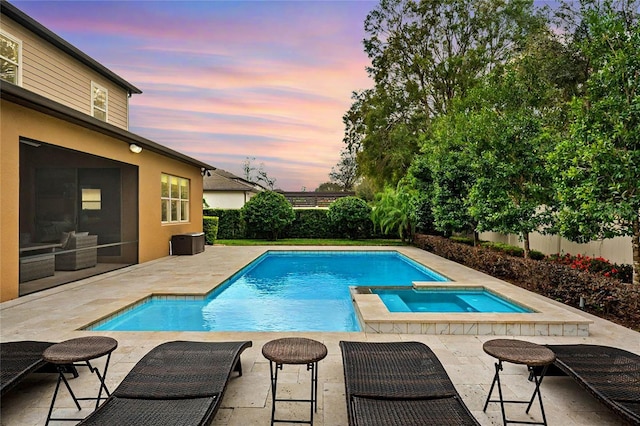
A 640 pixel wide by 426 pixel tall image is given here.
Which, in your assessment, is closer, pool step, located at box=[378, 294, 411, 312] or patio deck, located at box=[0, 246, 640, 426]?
patio deck, located at box=[0, 246, 640, 426]

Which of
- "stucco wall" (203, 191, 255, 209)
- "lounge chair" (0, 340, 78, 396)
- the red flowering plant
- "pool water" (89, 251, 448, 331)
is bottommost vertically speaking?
"pool water" (89, 251, 448, 331)

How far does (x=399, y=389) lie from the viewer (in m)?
2.81

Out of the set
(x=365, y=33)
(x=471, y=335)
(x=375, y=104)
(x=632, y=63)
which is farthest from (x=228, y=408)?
(x=365, y=33)

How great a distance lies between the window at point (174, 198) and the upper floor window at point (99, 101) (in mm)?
3086

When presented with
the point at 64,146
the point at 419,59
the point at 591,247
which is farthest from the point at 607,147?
the point at 419,59

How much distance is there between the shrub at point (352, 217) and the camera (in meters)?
19.3

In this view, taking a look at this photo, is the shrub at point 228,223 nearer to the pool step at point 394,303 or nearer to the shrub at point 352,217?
the shrub at point 352,217

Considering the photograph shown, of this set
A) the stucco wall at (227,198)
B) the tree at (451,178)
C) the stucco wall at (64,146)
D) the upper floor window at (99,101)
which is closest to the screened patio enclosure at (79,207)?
the stucco wall at (64,146)

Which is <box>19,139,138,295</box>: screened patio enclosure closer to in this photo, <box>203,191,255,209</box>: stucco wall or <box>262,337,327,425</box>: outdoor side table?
<box>262,337,327,425</box>: outdoor side table

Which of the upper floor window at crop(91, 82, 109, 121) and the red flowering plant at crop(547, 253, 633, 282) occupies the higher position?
the upper floor window at crop(91, 82, 109, 121)

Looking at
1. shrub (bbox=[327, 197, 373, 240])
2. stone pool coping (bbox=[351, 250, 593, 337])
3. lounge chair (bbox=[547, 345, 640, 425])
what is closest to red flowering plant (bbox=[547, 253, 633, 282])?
stone pool coping (bbox=[351, 250, 593, 337])

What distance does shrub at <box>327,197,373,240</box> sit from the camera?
19.3 meters

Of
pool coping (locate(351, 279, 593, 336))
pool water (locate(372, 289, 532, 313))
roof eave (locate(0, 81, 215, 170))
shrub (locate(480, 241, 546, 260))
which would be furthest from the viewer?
shrub (locate(480, 241, 546, 260))

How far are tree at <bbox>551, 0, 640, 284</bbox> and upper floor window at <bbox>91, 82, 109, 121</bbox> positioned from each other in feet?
44.1
